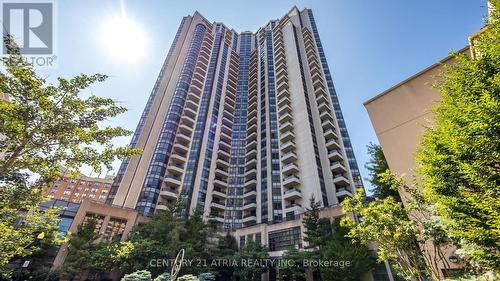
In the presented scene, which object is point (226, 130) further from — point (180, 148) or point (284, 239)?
point (284, 239)

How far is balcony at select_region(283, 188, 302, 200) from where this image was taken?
3897cm

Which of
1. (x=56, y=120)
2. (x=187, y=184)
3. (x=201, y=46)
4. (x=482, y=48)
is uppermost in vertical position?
(x=201, y=46)

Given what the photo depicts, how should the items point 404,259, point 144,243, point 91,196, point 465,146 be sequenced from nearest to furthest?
point 465,146, point 404,259, point 144,243, point 91,196

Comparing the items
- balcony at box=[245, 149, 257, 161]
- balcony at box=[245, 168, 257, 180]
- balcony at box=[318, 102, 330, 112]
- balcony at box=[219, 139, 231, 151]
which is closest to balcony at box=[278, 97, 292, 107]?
balcony at box=[318, 102, 330, 112]

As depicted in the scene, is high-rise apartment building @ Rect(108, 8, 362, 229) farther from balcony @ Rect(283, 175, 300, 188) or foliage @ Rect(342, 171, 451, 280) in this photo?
foliage @ Rect(342, 171, 451, 280)

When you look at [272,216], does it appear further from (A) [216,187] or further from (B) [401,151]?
(B) [401,151]

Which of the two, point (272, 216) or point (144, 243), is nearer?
point (144, 243)

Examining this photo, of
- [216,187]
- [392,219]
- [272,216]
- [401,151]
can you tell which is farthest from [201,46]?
[392,219]

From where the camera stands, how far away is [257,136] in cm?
5491

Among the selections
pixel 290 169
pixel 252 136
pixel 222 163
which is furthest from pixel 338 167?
pixel 222 163

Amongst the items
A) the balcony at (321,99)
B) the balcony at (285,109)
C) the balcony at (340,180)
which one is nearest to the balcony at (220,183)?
the balcony at (285,109)

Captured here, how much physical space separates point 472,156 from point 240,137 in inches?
2021

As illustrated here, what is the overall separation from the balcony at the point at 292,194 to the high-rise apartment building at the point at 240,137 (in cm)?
18

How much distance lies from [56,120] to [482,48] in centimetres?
1700
